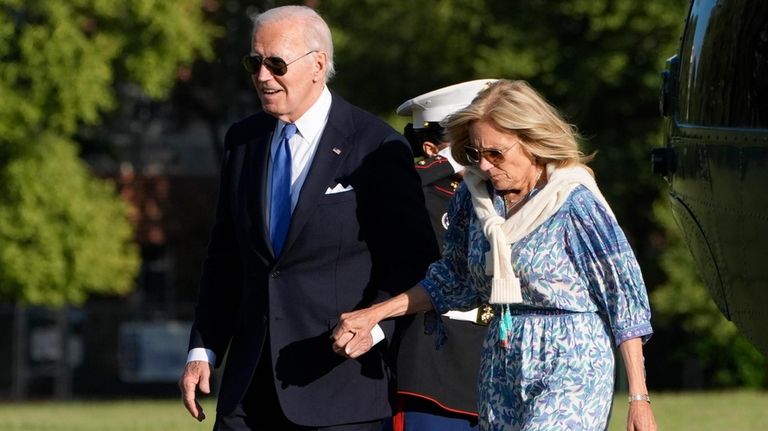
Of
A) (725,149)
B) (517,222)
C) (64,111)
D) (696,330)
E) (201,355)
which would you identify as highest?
(725,149)

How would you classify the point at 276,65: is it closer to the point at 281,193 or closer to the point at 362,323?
the point at 281,193

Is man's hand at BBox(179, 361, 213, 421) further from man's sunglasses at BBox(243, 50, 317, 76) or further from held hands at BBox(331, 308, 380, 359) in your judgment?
man's sunglasses at BBox(243, 50, 317, 76)

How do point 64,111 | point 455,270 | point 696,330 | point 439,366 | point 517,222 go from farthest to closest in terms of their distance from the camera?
1. point 696,330
2. point 64,111
3. point 439,366
4. point 455,270
5. point 517,222

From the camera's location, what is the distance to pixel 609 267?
184 inches

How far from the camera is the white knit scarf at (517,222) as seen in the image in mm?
4730

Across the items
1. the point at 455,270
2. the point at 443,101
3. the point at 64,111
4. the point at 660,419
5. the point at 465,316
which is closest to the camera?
the point at 455,270

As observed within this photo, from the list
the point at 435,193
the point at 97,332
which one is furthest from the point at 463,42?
the point at 435,193

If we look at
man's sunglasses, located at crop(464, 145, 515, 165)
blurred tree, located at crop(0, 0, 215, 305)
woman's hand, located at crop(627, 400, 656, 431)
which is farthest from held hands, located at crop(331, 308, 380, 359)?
blurred tree, located at crop(0, 0, 215, 305)

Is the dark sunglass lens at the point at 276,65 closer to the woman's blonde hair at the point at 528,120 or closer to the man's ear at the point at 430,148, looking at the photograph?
the woman's blonde hair at the point at 528,120

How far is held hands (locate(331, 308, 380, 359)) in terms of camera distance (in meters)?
4.89

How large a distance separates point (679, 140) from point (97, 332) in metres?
33.1

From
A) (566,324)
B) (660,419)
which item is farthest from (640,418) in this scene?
(660,419)

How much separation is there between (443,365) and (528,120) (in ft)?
4.24

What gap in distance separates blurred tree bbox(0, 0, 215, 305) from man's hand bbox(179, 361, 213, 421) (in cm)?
2371
